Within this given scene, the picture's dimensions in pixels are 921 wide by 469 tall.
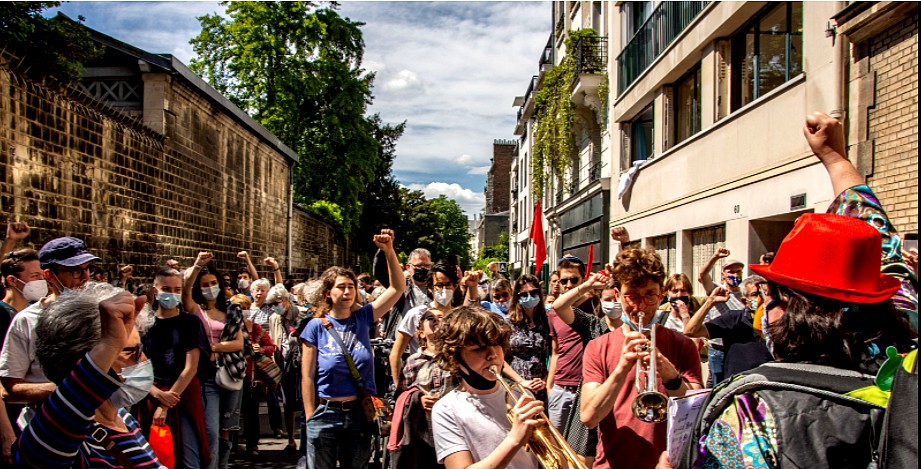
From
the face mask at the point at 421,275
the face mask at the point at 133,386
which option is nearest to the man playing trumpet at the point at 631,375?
the face mask at the point at 133,386

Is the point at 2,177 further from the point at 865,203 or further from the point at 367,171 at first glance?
the point at 367,171

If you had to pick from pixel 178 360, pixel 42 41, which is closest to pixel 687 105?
pixel 42 41

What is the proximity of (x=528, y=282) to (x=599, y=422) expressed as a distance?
3.02 meters

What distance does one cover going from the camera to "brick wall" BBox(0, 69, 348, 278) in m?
9.27

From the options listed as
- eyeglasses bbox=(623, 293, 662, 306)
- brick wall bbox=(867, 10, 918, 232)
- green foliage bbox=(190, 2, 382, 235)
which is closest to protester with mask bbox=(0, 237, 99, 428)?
eyeglasses bbox=(623, 293, 662, 306)

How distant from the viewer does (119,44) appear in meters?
14.4

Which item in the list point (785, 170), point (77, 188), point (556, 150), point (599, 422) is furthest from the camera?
point (556, 150)

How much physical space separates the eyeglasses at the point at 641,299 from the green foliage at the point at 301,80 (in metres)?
28.1

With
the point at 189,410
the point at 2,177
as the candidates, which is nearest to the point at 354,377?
the point at 189,410

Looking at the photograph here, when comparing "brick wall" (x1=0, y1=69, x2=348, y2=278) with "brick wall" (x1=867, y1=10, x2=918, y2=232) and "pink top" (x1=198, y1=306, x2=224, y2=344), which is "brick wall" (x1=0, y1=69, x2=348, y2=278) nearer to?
"pink top" (x1=198, y1=306, x2=224, y2=344)

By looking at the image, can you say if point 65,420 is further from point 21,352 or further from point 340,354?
point 340,354

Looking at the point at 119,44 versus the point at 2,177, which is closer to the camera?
the point at 2,177

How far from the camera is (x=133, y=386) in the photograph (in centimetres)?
286

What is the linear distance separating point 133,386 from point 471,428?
135cm
